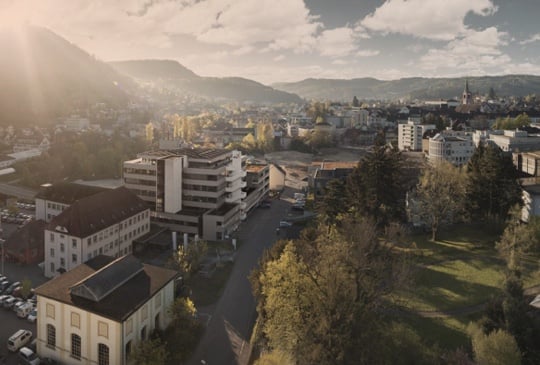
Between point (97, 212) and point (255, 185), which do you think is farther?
point (255, 185)

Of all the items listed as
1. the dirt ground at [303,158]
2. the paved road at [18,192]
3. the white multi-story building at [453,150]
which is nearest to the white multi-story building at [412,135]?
the dirt ground at [303,158]

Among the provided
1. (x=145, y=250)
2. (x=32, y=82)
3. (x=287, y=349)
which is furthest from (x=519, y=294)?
(x=32, y=82)

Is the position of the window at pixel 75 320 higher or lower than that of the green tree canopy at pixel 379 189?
lower

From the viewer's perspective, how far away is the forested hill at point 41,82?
4685 inches

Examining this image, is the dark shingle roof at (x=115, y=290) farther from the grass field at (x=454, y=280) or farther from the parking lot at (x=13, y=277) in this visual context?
the grass field at (x=454, y=280)

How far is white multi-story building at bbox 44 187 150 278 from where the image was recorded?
2909 cm

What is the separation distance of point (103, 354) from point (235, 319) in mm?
7605

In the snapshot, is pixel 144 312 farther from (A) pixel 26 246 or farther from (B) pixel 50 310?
(A) pixel 26 246

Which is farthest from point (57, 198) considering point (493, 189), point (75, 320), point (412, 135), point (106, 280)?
point (412, 135)

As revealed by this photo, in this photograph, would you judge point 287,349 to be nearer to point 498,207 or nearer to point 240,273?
point 240,273

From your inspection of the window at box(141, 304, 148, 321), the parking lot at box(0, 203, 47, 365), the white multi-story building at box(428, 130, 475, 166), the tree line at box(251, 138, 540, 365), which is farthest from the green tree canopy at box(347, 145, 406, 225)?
the white multi-story building at box(428, 130, 475, 166)

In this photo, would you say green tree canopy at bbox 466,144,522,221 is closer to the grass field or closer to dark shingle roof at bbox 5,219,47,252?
the grass field

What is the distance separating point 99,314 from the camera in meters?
18.2

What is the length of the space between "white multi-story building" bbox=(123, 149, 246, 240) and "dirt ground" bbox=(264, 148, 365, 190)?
33.8m
